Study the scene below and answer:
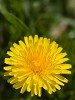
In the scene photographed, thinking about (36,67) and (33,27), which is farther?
(33,27)

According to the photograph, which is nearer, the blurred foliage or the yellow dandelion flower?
the yellow dandelion flower

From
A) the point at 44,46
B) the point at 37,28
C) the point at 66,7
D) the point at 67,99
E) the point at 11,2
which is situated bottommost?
the point at 67,99

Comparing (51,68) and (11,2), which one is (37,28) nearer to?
(11,2)

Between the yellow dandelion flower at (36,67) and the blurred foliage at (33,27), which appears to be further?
the blurred foliage at (33,27)

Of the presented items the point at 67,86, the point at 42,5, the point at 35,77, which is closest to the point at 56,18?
the point at 42,5

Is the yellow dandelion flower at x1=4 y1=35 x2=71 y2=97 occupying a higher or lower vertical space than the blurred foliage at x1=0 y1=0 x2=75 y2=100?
lower
